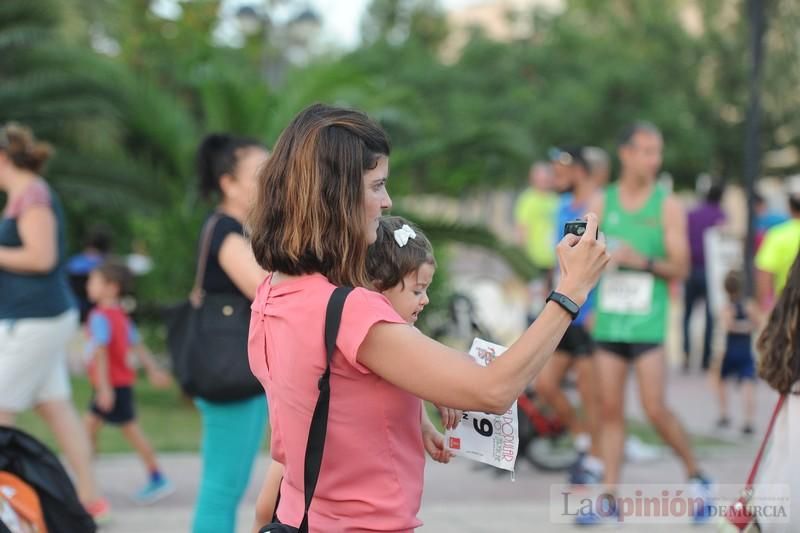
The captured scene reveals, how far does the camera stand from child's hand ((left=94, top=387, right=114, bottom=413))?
A: 6.85 metres

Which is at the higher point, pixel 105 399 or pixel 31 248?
pixel 31 248

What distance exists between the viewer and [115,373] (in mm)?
7359

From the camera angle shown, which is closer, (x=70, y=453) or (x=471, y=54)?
(x=70, y=453)

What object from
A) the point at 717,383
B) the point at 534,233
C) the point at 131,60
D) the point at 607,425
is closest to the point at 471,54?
Result: the point at 131,60

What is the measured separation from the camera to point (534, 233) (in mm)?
12008

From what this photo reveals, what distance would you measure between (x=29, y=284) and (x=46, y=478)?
1.55 meters

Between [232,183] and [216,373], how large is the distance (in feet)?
2.60

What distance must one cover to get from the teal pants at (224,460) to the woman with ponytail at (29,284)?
4.52 feet

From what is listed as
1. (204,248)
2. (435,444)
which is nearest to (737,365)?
(204,248)

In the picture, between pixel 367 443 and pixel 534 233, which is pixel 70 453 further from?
pixel 534 233

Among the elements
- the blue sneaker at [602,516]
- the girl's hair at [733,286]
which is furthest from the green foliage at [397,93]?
the blue sneaker at [602,516]

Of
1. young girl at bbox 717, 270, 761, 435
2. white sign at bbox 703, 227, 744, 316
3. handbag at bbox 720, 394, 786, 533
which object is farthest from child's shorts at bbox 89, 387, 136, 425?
white sign at bbox 703, 227, 744, 316

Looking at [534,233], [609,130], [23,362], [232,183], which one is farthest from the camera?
[609,130]

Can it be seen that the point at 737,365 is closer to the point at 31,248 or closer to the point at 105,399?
the point at 105,399
